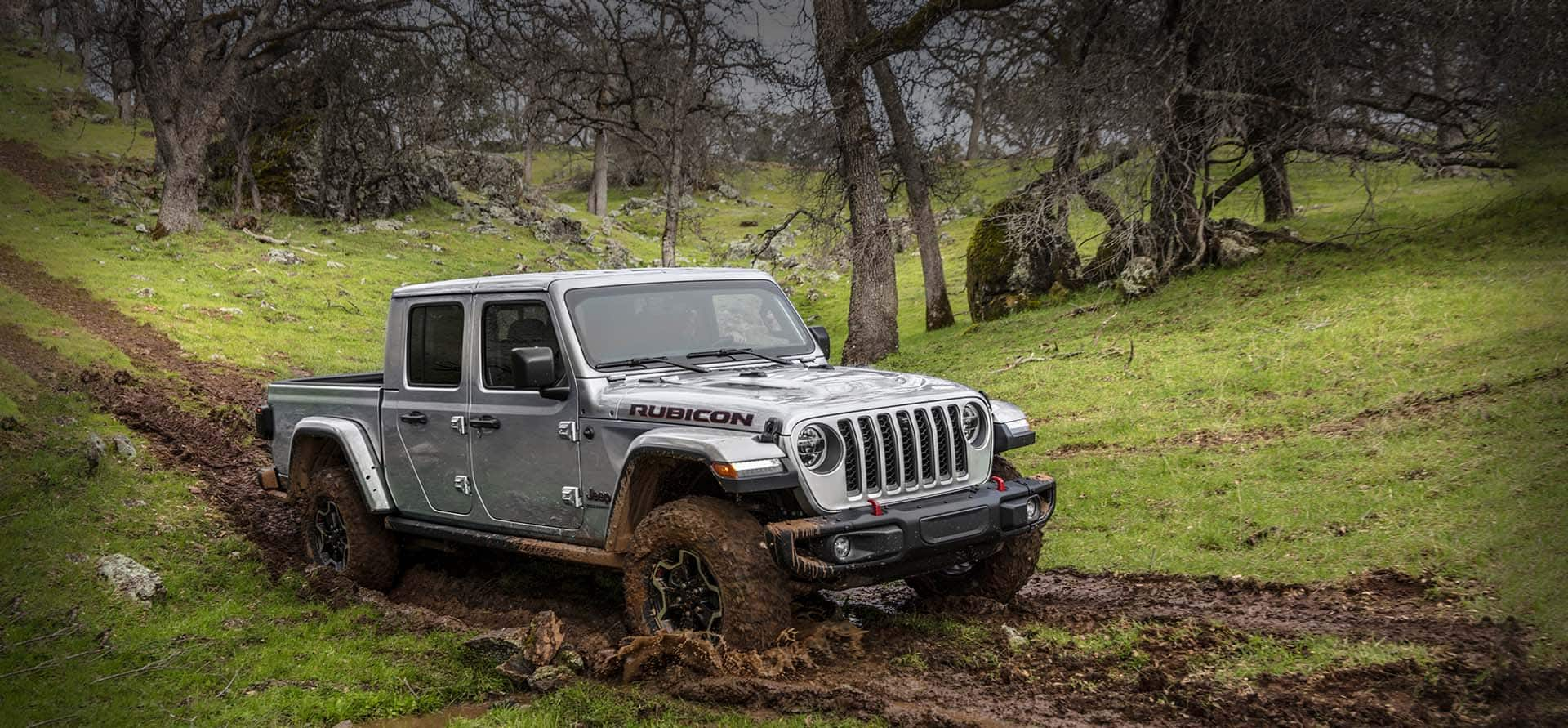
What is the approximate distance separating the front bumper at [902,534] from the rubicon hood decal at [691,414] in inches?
20.9

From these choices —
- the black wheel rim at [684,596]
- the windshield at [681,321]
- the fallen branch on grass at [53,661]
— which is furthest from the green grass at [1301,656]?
the fallen branch on grass at [53,661]

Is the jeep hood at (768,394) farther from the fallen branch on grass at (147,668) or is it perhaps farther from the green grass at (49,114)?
the green grass at (49,114)

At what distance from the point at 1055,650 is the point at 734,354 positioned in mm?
2484

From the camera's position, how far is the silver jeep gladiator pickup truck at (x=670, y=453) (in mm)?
5461

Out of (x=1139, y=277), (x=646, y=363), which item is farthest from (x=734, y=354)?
(x=1139, y=277)

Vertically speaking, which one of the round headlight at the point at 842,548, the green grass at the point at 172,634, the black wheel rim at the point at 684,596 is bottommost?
the green grass at the point at 172,634

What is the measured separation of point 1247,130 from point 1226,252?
6.55 feet

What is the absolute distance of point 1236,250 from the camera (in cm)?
1872

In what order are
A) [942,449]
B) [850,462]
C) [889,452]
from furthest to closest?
[942,449]
[889,452]
[850,462]

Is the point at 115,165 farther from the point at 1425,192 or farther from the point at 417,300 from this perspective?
the point at 1425,192

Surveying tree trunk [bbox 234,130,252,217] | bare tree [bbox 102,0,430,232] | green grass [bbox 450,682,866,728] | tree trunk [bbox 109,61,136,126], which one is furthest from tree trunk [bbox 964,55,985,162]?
tree trunk [bbox 234,130,252,217]

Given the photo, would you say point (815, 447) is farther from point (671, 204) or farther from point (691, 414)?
point (671, 204)

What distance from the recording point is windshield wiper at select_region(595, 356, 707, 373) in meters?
6.46

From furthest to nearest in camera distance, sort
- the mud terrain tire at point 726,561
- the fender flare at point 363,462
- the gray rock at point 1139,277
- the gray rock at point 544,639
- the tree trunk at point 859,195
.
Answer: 1. the tree trunk at point 859,195
2. the gray rock at point 1139,277
3. the fender flare at point 363,462
4. the gray rock at point 544,639
5. the mud terrain tire at point 726,561
